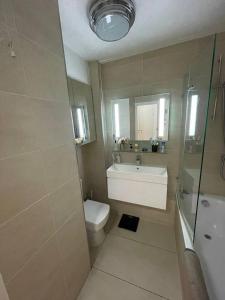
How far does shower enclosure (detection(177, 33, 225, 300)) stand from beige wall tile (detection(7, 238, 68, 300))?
1.11 m

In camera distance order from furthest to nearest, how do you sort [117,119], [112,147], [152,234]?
1. [112,147]
2. [117,119]
3. [152,234]

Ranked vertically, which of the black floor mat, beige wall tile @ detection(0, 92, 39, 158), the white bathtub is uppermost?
beige wall tile @ detection(0, 92, 39, 158)

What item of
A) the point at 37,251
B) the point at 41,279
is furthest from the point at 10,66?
the point at 41,279

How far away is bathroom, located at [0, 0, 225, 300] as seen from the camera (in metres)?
0.73

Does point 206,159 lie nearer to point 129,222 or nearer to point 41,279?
point 129,222

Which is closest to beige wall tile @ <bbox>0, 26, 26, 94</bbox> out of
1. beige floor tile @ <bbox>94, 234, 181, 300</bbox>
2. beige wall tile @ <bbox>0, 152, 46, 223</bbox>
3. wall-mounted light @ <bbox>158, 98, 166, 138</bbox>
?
beige wall tile @ <bbox>0, 152, 46, 223</bbox>

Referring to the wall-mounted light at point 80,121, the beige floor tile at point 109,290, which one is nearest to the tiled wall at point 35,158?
the beige floor tile at point 109,290

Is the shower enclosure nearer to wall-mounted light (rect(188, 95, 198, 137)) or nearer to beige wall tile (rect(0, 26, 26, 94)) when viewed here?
wall-mounted light (rect(188, 95, 198, 137))

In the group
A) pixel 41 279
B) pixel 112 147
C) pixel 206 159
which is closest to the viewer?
pixel 41 279

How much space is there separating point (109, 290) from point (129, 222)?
88 cm

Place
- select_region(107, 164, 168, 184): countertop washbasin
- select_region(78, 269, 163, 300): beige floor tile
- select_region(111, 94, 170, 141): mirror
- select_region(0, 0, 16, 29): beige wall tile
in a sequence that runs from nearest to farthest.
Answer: select_region(0, 0, 16, 29): beige wall tile
select_region(78, 269, 163, 300): beige floor tile
select_region(107, 164, 168, 184): countertop washbasin
select_region(111, 94, 170, 141): mirror

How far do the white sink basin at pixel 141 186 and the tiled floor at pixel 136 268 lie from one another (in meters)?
0.48

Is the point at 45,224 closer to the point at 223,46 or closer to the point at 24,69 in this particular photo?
the point at 24,69

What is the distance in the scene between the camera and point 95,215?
5.37 ft
